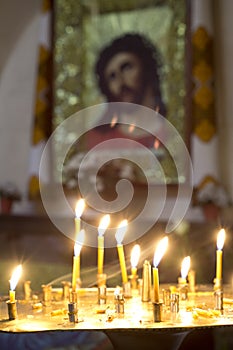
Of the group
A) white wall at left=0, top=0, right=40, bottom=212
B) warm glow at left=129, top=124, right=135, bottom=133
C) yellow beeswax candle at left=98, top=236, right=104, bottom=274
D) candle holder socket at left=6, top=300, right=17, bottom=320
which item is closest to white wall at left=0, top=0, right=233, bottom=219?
white wall at left=0, top=0, right=40, bottom=212

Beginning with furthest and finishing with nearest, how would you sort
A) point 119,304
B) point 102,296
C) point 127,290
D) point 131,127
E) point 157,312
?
point 131,127, point 127,290, point 102,296, point 119,304, point 157,312

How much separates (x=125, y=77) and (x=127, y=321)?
377cm

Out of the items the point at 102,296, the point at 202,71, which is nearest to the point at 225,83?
the point at 202,71

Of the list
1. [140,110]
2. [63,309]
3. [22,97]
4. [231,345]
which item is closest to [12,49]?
[22,97]

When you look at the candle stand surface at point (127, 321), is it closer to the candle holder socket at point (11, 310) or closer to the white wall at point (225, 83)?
the candle holder socket at point (11, 310)

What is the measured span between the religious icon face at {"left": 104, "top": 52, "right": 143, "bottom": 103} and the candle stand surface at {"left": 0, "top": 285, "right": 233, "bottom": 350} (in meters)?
3.31

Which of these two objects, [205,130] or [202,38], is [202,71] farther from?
[205,130]

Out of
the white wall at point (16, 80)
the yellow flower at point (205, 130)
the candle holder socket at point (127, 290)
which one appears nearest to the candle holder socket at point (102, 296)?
the candle holder socket at point (127, 290)

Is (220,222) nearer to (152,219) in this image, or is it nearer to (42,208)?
(152,219)

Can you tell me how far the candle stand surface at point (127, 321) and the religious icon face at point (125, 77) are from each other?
3.31 meters

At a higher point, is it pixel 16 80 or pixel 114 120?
pixel 16 80

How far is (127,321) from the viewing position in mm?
1905

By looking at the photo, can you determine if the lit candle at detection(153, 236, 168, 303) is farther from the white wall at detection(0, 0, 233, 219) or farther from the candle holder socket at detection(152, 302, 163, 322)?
the white wall at detection(0, 0, 233, 219)

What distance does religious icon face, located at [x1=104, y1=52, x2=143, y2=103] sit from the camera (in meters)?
5.41
